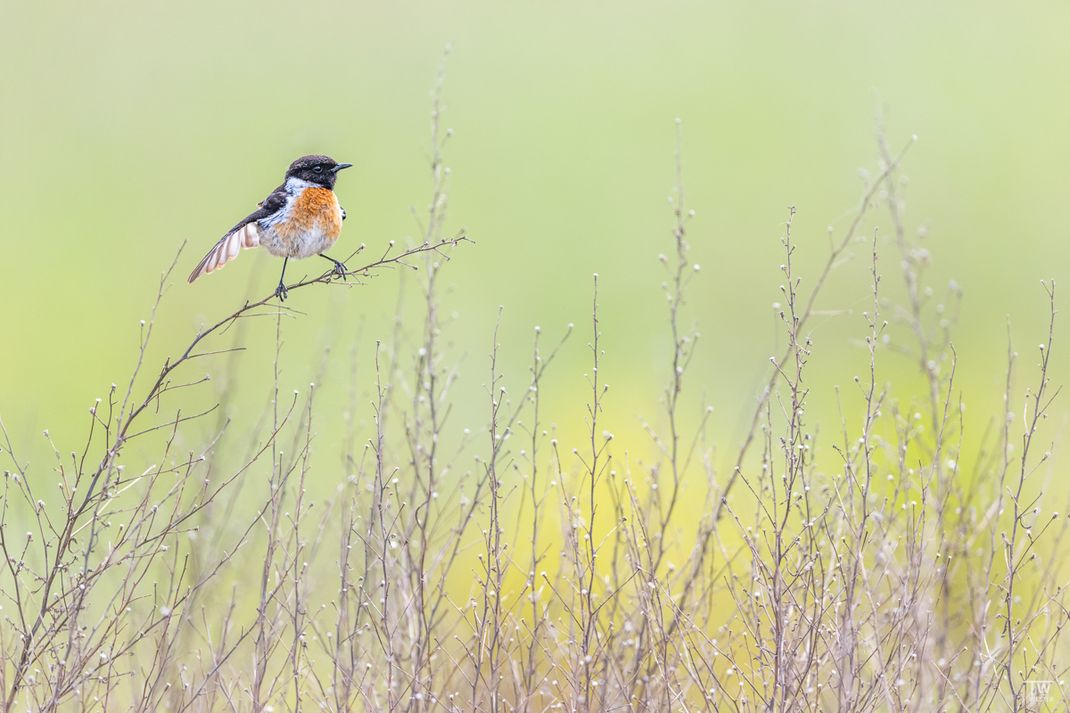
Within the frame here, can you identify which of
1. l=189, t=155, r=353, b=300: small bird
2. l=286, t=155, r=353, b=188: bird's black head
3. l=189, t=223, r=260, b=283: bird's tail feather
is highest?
l=286, t=155, r=353, b=188: bird's black head

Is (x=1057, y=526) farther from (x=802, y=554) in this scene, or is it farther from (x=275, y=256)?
(x=275, y=256)

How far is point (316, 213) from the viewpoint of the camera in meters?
6.38

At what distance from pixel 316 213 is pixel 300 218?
87 millimetres

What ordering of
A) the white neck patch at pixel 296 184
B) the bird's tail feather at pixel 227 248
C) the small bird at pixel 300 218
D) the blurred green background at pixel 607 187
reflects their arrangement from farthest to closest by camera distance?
1. the blurred green background at pixel 607 187
2. the white neck patch at pixel 296 184
3. the small bird at pixel 300 218
4. the bird's tail feather at pixel 227 248

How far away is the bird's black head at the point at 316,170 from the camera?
655 cm

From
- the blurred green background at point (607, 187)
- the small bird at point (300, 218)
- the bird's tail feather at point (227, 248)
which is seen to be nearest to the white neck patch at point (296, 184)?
the small bird at point (300, 218)

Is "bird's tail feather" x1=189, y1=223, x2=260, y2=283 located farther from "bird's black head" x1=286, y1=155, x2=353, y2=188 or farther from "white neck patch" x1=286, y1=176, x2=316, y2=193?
"bird's black head" x1=286, y1=155, x2=353, y2=188

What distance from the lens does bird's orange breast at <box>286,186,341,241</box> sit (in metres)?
6.36

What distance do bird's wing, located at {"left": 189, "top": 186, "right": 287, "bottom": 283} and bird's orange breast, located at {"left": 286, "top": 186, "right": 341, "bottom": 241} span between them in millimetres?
100

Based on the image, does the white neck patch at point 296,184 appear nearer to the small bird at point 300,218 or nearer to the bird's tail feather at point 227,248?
the small bird at point 300,218

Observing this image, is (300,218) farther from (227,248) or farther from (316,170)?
(227,248)

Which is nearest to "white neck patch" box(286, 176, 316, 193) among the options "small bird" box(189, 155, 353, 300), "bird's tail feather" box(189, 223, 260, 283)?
"small bird" box(189, 155, 353, 300)

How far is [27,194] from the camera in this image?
4388 cm

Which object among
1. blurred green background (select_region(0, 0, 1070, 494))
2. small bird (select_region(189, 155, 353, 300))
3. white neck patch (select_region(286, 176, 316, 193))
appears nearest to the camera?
small bird (select_region(189, 155, 353, 300))
